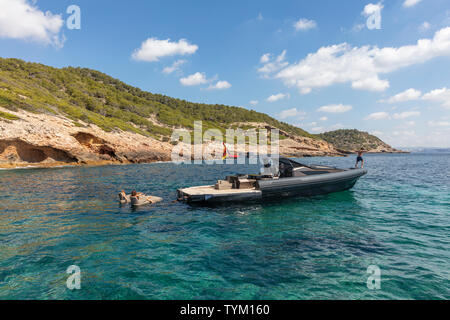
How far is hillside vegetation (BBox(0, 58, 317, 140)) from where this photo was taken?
40688mm

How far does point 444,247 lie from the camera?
22.7 ft

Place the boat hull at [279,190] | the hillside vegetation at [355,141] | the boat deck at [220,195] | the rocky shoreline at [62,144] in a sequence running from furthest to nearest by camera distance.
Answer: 1. the hillside vegetation at [355,141]
2. the rocky shoreline at [62,144]
3. the boat hull at [279,190]
4. the boat deck at [220,195]

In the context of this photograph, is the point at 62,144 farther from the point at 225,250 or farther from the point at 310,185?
the point at 225,250

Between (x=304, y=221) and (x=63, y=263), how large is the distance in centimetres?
860

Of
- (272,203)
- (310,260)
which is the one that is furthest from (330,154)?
(310,260)

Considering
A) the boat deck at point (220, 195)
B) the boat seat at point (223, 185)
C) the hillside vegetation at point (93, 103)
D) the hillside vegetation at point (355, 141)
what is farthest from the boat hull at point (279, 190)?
the hillside vegetation at point (355, 141)

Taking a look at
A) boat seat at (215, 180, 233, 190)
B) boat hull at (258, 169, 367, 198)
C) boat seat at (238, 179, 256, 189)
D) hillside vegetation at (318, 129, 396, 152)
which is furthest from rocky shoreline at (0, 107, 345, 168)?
hillside vegetation at (318, 129, 396, 152)

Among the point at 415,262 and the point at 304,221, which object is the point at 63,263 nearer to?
the point at 304,221

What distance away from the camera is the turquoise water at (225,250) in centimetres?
486

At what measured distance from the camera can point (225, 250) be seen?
6781 millimetres

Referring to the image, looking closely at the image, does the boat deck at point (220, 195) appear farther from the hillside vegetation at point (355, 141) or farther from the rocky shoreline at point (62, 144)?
the hillside vegetation at point (355, 141)

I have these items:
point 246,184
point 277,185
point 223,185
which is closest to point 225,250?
point 223,185

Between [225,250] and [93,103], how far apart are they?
66593 mm

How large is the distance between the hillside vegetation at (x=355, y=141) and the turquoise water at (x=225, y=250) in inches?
6031
